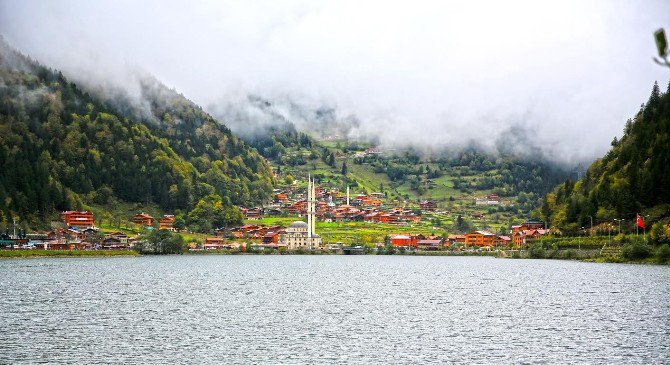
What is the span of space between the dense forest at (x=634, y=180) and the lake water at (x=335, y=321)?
40.8 m

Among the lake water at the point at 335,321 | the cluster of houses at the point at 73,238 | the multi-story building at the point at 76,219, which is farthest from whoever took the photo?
the multi-story building at the point at 76,219

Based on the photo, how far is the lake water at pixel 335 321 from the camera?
43000 mm

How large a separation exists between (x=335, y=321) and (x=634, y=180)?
3714 inches

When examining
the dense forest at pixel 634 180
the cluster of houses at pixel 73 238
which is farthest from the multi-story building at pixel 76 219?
the dense forest at pixel 634 180

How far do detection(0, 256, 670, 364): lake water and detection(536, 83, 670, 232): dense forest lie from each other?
40.8 metres

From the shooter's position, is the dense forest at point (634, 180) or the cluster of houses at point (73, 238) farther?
the cluster of houses at point (73, 238)

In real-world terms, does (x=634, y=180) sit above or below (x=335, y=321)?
above

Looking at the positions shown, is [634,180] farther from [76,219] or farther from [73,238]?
[76,219]

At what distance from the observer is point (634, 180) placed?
137 metres

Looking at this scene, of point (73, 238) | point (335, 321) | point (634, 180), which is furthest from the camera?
point (73, 238)

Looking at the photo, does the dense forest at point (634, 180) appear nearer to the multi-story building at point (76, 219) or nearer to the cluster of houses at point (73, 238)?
the cluster of houses at point (73, 238)

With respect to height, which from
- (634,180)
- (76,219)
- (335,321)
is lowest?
(335,321)

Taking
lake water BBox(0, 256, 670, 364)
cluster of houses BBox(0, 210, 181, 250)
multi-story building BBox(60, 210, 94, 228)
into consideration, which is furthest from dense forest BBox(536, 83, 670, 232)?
multi-story building BBox(60, 210, 94, 228)

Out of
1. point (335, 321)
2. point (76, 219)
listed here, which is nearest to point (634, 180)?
point (335, 321)
